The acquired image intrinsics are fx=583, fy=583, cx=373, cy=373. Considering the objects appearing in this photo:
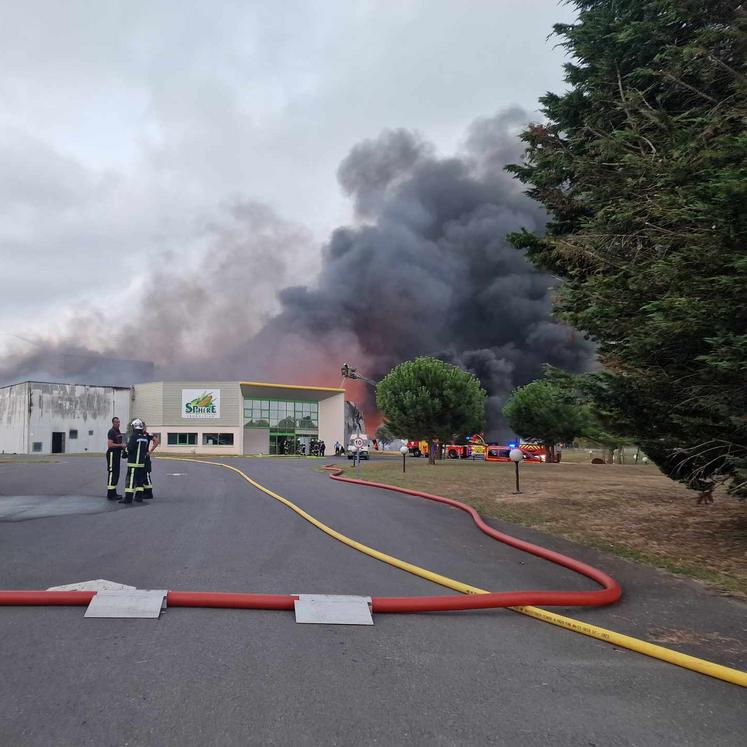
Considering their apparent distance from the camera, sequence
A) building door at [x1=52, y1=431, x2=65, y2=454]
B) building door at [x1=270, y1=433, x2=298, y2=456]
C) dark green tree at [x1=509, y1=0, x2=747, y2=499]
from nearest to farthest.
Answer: dark green tree at [x1=509, y1=0, x2=747, y2=499], building door at [x1=52, y1=431, x2=65, y2=454], building door at [x1=270, y1=433, x2=298, y2=456]

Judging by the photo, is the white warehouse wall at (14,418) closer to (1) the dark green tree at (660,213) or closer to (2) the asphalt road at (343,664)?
(2) the asphalt road at (343,664)

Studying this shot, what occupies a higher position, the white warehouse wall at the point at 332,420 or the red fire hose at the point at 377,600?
the white warehouse wall at the point at 332,420

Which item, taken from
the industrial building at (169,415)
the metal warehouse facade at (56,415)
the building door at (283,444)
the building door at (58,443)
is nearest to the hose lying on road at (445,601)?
the industrial building at (169,415)

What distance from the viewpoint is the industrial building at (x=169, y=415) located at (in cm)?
6581

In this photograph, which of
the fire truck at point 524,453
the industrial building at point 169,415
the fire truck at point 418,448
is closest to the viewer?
the fire truck at point 524,453

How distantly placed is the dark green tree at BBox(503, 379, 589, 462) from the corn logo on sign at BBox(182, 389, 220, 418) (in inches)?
1424

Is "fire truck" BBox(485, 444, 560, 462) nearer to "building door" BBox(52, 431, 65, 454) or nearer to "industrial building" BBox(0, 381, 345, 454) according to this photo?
"industrial building" BBox(0, 381, 345, 454)

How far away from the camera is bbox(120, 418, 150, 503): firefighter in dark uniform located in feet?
40.7

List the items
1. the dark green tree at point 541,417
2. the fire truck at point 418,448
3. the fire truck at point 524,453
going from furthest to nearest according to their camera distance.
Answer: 1. the fire truck at point 418,448
2. the fire truck at point 524,453
3. the dark green tree at point 541,417

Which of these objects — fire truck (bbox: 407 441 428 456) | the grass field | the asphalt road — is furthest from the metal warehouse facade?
the asphalt road

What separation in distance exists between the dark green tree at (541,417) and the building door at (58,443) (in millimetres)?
51252

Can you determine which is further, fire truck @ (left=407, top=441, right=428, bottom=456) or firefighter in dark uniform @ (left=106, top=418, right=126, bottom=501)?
fire truck @ (left=407, top=441, right=428, bottom=456)

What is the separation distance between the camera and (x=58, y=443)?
6706 centimetres

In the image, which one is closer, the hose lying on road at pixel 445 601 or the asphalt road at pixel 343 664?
the asphalt road at pixel 343 664
